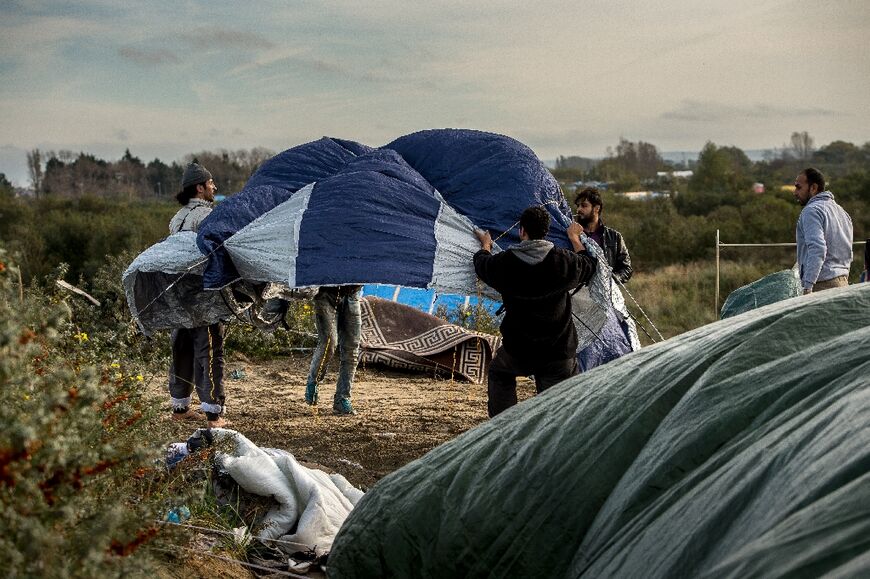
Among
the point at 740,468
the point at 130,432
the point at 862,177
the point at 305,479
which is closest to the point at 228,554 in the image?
the point at 305,479

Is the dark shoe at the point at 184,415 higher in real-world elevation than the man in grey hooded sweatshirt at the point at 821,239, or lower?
lower

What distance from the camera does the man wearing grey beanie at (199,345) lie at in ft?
26.3

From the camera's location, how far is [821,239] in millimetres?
8148

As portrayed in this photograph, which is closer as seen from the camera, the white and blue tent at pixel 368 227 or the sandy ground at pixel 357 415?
the white and blue tent at pixel 368 227

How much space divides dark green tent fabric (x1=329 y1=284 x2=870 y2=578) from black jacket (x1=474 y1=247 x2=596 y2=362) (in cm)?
272

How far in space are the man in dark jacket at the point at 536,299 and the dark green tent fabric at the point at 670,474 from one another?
2.73m

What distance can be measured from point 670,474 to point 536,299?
3.62m

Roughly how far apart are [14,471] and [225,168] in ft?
156

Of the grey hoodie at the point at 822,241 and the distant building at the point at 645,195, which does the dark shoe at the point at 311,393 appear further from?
the distant building at the point at 645,195

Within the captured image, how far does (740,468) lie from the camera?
254 cm

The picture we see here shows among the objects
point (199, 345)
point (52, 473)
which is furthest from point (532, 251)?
point (52, 473)

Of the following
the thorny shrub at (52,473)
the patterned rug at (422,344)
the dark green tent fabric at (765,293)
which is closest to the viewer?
the thorny shrub at (52,473)

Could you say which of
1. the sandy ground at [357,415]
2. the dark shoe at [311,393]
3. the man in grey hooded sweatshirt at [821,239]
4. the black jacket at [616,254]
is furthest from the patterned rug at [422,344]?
the man in grey hooded sweatshirt at [821,239]

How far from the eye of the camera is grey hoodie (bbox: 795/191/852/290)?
8.15 meters
